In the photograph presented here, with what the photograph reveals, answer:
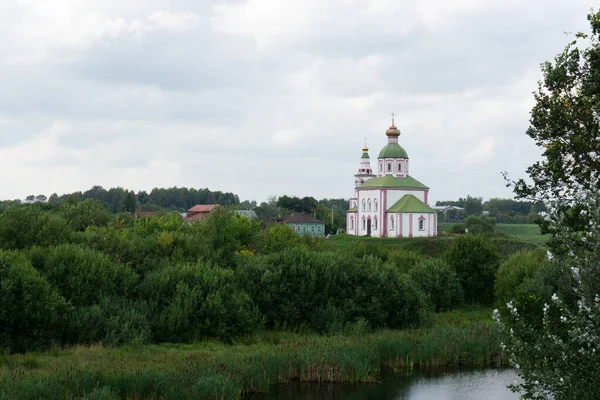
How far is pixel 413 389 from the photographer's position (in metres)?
23.7

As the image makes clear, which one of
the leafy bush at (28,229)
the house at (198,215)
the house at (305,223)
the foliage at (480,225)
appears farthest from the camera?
the house at (305,223)

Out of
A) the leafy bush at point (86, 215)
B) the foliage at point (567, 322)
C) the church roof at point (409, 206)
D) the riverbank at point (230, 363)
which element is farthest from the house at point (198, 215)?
the foliage at point (567, 322)

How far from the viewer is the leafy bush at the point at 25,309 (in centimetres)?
2642

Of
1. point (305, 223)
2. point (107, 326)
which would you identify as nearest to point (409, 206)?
point (305, 223)

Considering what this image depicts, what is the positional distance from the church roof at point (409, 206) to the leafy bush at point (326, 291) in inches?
2106

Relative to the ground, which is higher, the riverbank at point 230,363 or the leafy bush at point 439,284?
the leafy bush at point 439,284

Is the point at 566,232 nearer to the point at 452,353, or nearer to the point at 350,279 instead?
the point at 452,353

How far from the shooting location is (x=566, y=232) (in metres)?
12.8

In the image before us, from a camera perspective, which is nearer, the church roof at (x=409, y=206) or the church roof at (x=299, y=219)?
the church roof at (x=409, y=206)

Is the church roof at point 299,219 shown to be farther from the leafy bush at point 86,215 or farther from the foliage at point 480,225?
the leafy bush at point 86,215

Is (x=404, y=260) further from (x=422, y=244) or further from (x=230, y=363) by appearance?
(x=422, y=244)

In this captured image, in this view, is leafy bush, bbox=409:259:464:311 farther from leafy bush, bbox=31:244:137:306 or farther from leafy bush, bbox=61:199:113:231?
leafy bush, bbox=61:199:113:231

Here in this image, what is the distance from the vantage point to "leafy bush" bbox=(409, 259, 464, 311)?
43969 mm

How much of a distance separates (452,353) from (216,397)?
10.3 metres
